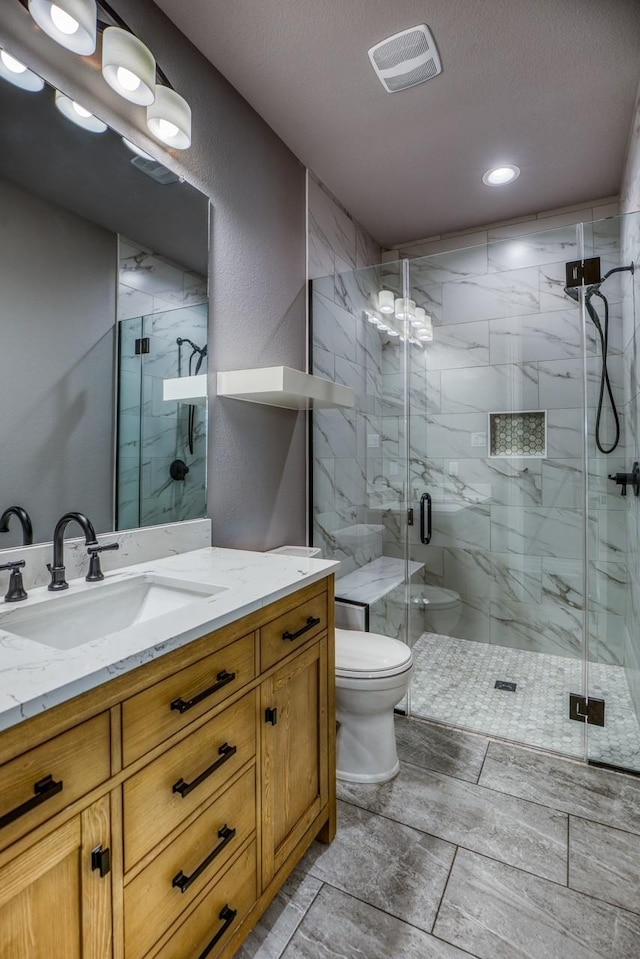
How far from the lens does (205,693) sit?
101cm

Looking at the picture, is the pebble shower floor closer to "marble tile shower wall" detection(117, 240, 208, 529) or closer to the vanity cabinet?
the vanity cabinet

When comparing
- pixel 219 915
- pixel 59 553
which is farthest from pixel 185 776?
pixel 59 553

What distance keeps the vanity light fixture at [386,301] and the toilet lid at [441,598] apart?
1.58m

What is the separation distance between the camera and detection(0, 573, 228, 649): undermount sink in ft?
3.66

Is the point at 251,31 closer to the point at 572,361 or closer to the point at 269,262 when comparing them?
A: the point at 269,262

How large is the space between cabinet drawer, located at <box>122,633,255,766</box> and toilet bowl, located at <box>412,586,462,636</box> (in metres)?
1.78

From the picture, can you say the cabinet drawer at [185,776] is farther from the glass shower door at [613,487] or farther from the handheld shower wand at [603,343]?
the handheld shower wand at [603,343]

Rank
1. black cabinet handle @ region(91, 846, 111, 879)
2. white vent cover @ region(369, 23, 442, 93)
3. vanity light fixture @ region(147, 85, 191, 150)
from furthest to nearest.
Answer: white vent cover @ region(369, 23, 442, 93) → vanity light fixture @ region(147, 85, 191, 150) → black cabinet handle @ region(91, 846, 111, 879)

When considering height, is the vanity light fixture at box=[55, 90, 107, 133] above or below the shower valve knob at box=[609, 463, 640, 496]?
above

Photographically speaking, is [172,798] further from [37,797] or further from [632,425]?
[632,425]

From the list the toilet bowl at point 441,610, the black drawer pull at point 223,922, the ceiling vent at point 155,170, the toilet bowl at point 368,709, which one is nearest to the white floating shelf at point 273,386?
the ceiling vent at point 155,170

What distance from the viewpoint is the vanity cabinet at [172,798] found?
27.6 inches

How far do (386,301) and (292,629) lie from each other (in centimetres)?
203

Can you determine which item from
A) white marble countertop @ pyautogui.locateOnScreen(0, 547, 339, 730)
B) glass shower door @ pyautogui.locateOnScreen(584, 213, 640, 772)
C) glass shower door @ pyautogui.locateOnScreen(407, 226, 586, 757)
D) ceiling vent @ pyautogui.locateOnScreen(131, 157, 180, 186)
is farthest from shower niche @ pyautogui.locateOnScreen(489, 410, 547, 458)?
ceiling vent @ pyautogui.locateOnScreen(131, 157, 180, 186)
